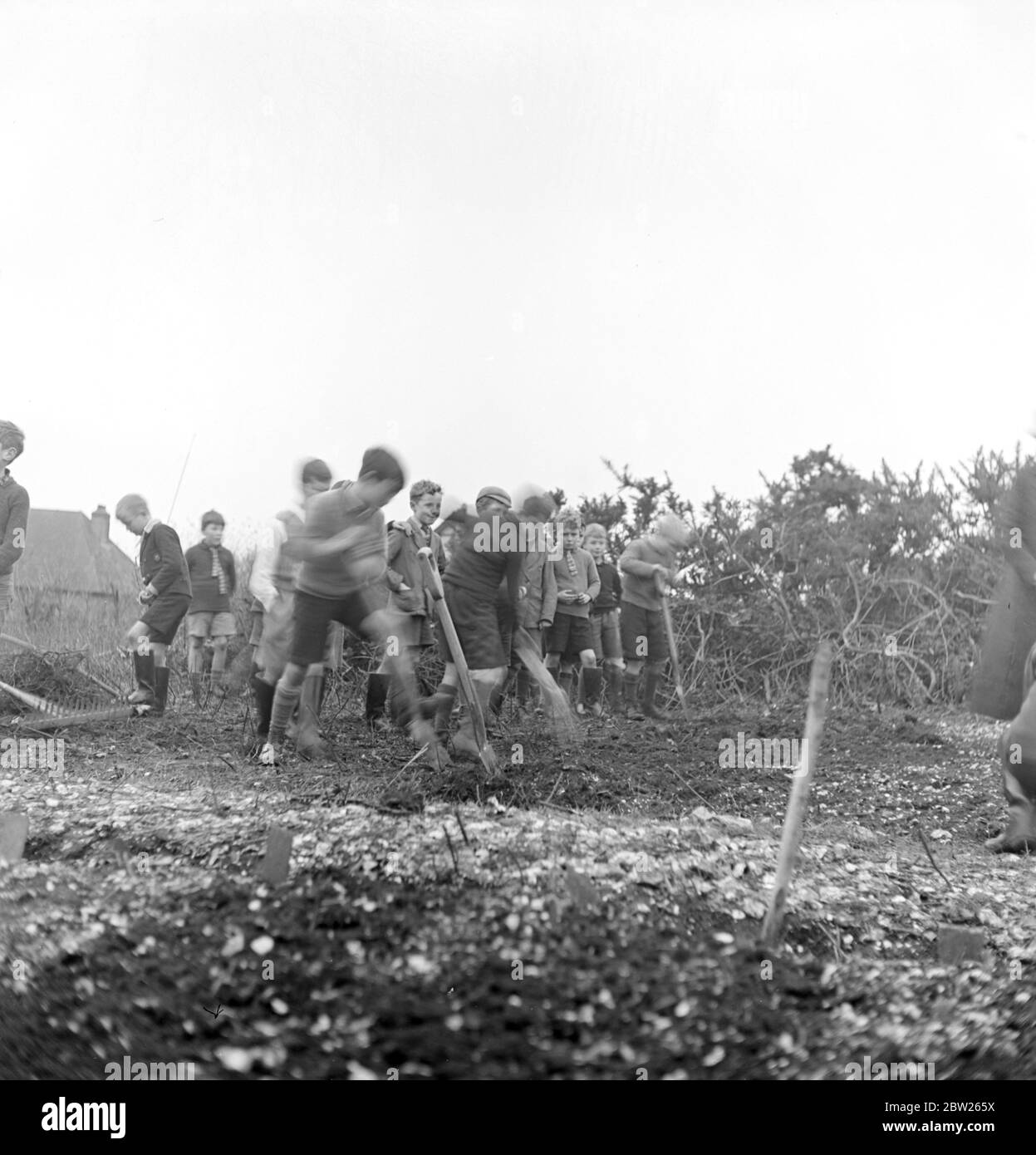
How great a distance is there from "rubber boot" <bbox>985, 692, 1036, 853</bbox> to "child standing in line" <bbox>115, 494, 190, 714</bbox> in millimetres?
4503

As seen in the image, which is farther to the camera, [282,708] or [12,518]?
[12,518]

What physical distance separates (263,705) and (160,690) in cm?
192

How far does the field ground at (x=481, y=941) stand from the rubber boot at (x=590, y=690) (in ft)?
9.17

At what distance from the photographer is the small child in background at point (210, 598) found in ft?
21.3

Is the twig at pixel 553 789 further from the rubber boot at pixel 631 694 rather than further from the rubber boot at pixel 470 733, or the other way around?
the rubber boot at pixel 631 694

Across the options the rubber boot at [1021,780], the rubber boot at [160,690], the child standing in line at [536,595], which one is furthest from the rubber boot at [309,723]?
the rubber boot at [1021,780]

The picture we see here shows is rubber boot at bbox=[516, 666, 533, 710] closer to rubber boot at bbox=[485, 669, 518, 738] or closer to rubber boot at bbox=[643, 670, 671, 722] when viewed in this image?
rubber boot at bbox=[485, 669, 518, 738]

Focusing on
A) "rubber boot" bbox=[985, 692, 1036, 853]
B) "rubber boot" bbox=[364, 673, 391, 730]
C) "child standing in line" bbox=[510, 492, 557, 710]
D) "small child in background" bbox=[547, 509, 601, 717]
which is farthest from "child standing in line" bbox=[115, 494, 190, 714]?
"rubber boot" bbox=[985, 692, 1036, 853]

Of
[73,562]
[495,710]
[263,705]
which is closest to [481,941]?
[263,705]

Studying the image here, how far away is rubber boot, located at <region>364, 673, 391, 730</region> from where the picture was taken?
16.2ft

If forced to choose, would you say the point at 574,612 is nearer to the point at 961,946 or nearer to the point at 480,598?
the point at 480,598

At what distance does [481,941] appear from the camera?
2303mm

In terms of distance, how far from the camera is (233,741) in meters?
4.95
